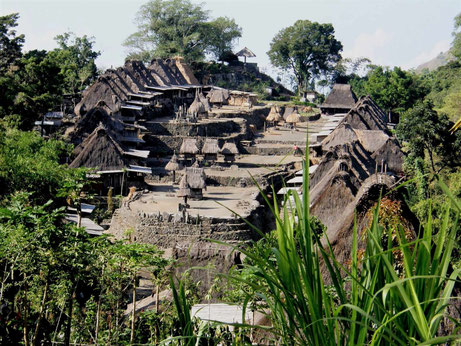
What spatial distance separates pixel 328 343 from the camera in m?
3.06

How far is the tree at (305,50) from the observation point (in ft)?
192

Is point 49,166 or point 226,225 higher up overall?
point 49,166

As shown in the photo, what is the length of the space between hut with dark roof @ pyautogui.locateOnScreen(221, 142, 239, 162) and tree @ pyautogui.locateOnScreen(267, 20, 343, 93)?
2770 cm

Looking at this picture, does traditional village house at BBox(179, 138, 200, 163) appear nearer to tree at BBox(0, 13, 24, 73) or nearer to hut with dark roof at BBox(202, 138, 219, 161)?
hut with dark roof at BBox(202, 138, 219, 161)

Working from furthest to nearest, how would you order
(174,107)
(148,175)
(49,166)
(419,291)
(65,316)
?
(174,107)
(148,175)
(49,166)
(65,316)
(419,291)

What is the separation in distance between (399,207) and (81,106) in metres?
30.1

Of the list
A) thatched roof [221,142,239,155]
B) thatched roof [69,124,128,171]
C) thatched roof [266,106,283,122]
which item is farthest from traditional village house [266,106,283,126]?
thatched roof [69,124,128,171]

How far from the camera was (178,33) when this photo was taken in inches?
2228

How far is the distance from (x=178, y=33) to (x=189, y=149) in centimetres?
2710

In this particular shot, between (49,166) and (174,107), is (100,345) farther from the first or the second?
(174,107)

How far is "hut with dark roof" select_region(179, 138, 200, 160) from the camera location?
31.9m

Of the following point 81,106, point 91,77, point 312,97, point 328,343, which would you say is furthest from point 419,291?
point 312,97

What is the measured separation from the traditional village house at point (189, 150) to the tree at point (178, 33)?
79.7 feet

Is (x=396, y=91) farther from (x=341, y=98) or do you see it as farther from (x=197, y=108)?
(x=197, y=108)
